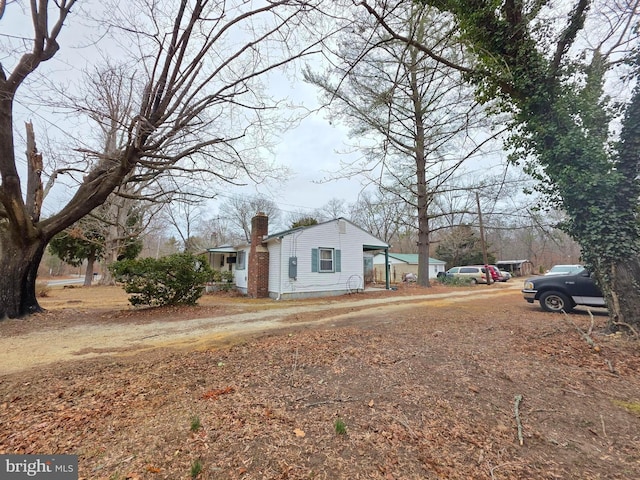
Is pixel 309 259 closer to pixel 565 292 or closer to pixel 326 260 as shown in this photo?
pixel 326 260

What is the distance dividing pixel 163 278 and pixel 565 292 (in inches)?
471

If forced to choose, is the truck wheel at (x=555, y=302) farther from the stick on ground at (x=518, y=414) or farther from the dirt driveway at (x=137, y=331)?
the stick on ground at (x=518, y=414)

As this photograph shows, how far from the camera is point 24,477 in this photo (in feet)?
6.53

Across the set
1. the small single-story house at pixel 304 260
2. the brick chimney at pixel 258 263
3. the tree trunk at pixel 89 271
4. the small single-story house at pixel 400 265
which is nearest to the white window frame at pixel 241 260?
the small single-story house at pixel 304 260

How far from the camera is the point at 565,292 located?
805 cm

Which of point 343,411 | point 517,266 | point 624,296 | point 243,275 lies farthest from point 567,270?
point 517,266

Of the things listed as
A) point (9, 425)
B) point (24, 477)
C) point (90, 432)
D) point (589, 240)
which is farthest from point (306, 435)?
point (589, 240)

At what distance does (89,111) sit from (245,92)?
3.38m

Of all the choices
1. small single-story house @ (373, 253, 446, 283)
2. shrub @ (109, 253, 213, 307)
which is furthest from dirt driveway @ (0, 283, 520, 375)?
small single-story house @ (373, 253, 446, 283)

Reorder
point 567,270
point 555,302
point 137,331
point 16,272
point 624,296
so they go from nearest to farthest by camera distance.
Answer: point 624,296
point 137,331
point 16,272
point 555,302
point 567,270

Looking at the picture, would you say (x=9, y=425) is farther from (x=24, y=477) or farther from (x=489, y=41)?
(x=489, y=41)

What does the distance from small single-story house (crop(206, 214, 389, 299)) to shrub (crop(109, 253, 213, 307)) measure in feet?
11.0

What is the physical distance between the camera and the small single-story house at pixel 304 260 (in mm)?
12117

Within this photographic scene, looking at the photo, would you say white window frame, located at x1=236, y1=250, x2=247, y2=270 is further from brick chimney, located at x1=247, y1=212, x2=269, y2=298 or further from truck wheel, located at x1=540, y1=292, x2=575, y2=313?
truck wheel, located at x1=540, y1=292, x2=575, y2=313
